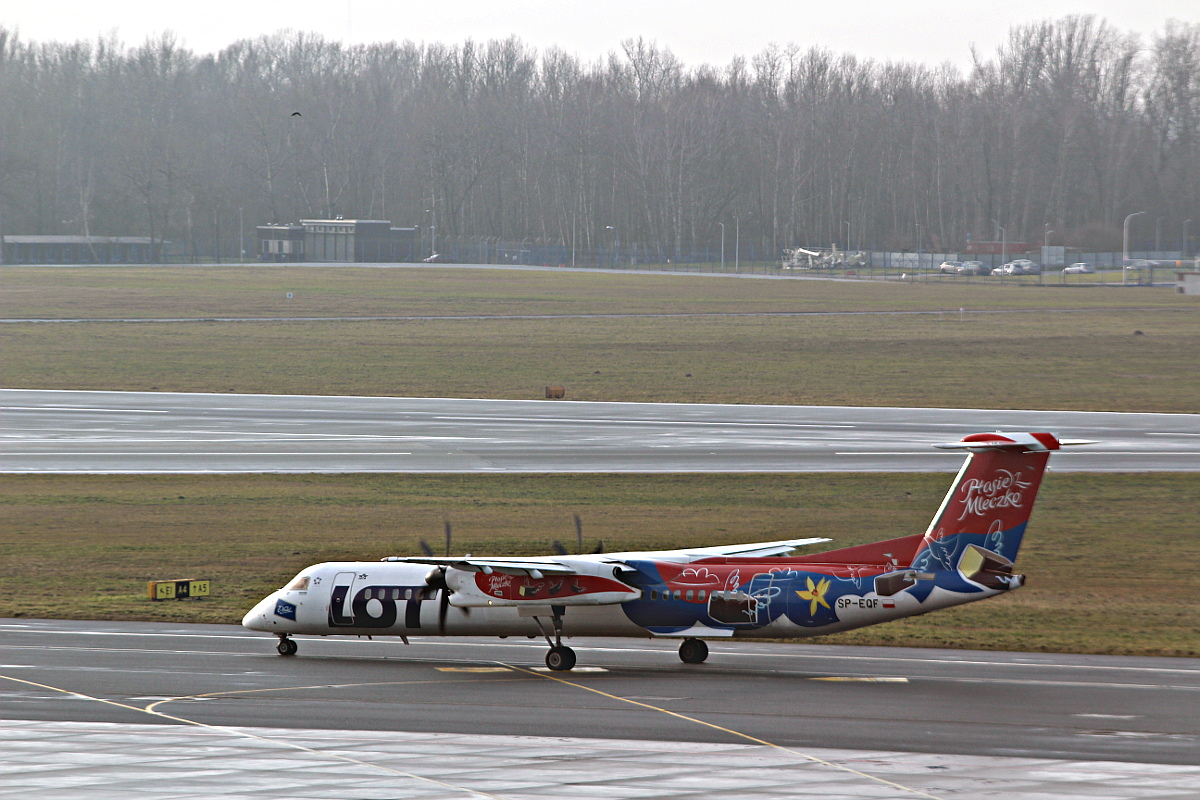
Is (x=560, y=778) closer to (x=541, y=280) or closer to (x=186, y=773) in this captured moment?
(x=186, y=773)

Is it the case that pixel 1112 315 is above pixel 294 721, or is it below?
above

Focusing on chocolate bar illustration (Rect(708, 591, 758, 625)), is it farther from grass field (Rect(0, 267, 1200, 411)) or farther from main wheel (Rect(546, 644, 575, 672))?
grass field (Rect(0, 267, 1200, 411))

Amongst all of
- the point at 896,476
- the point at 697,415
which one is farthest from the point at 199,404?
the point at 896,476

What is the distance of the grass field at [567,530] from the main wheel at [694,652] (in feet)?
15.3

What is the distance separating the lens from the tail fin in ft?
93.8

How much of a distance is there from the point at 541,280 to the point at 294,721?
154225 mm

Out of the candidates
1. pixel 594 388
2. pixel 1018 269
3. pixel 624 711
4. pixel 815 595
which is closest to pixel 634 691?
pixel 624 711

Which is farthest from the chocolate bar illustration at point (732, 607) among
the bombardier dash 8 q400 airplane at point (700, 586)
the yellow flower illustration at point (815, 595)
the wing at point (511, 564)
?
the wing at point (511, 564)

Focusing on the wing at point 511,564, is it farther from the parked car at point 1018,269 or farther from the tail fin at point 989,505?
Answer: the parked car at point 1018,269

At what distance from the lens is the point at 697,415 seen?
75.6m

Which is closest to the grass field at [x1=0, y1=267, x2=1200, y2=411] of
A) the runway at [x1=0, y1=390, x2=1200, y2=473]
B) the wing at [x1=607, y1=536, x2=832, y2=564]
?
the runway at [x1=0, y1=390, x2=1200, y2=473]

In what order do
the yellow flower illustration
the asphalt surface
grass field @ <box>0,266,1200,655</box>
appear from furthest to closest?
grass field @ <box>0,266,1200,655</box>, the yellow flower illustration, the asphalt surface

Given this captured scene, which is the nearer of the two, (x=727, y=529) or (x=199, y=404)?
(x=727, y=529)

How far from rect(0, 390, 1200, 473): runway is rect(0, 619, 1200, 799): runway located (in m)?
25.6
